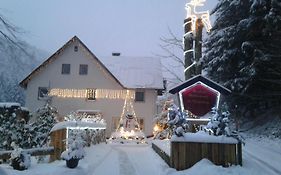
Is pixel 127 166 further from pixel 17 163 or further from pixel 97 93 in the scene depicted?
pixel 97 93

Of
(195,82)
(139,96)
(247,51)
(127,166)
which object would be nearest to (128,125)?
(139,96)

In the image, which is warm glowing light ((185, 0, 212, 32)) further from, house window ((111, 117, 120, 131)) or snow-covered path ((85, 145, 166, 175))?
house window ((111, 117, 120, 131))

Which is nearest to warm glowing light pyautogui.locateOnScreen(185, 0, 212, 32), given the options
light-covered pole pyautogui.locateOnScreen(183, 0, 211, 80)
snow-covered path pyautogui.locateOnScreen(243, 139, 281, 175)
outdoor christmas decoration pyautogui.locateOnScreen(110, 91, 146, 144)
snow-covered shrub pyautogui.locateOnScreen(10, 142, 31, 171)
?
light-covered pole pyautogui.locateOnScreen(183, 0, 211, 80)

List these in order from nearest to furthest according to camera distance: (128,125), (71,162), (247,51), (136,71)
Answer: (71,162) → (247,51) → (128,125) → (136,71)

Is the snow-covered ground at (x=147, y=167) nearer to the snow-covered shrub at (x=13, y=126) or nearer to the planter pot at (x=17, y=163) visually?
the planter pot at (x=17, y=163)

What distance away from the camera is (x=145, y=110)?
126 feet

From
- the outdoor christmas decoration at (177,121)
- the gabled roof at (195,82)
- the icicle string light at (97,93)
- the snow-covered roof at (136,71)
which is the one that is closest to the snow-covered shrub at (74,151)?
the outdoor christmas decoration at (177,121)

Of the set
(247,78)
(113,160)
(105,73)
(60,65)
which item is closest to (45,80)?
(60,65)

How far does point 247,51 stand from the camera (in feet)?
76.9

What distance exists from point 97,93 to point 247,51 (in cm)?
1809

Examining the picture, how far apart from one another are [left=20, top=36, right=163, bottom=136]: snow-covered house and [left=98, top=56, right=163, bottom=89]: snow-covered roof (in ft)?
0.70

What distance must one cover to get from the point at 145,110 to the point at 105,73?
535 centimetres

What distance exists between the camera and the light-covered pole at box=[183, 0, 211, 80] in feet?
51.0

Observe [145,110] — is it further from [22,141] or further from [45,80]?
[22,141]
